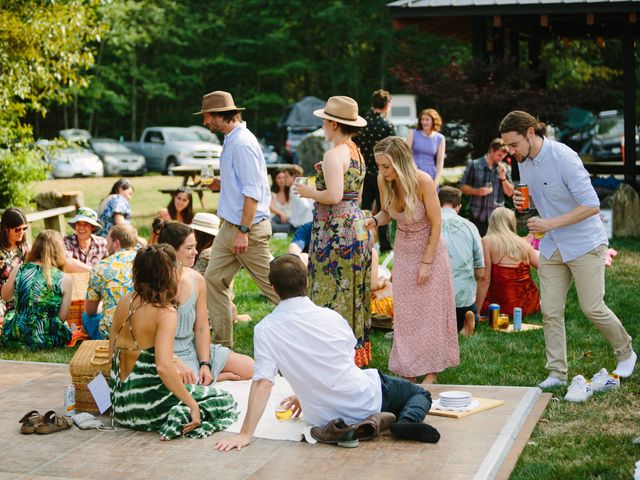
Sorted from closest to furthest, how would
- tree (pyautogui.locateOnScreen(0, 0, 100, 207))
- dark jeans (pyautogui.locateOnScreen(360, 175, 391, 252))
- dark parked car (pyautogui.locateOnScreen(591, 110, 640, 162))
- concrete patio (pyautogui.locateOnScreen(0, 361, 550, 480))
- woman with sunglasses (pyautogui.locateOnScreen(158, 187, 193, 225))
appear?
concrete patio (pyautogui.locateOnScreen(0, 361, 550, 480)) < woman with sunglasses (pyautogui.locateOnScreen(158, 187, 193, 225)) < dark jeans (pyautogui.locateOnScreen(360, 175, 391, 252)) < tree (pyautogui.locateOnScreen(0, 0, 100, 207)) < dark parked car (pyautogui.locateOnScreen(591, 110, 640, 162))

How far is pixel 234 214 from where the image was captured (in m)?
7.63

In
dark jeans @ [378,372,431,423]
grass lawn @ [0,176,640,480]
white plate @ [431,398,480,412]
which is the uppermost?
dark jeans @ [378,372,431,423]

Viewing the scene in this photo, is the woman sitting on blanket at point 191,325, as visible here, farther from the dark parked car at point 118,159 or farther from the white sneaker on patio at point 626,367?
the dark parked car at point 118,159

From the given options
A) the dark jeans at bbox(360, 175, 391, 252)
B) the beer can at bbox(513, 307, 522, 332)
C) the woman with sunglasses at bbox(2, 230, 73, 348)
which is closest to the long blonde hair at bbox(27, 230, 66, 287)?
the woman with sunglasses at bbox(2, 230, 73, 348)

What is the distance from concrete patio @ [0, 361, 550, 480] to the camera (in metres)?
5.18

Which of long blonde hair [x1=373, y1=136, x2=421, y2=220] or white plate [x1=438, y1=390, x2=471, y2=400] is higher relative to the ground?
long blonde hair [x1=373, y1=136, x2=421, y2=220]

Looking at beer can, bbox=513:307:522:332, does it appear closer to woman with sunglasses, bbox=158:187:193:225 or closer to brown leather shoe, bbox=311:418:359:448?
brown leather shoe, bbox=311:418:359:448

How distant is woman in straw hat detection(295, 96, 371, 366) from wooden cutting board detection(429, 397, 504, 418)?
130 cm

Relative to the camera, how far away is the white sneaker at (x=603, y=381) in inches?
261

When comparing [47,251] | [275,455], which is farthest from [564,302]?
[47,251]

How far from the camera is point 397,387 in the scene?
5.82 metres

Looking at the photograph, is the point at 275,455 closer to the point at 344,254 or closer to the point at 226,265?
the point at 344,254

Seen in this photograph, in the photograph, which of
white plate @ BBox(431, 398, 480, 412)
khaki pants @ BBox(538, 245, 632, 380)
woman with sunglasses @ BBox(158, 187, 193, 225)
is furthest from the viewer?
woman with sunglasses @ BBox(158, 187, 193, 225)

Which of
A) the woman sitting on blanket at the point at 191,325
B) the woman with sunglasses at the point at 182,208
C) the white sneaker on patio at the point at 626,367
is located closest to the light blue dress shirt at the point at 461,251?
the white sneaker on patio at the point at 626,367
